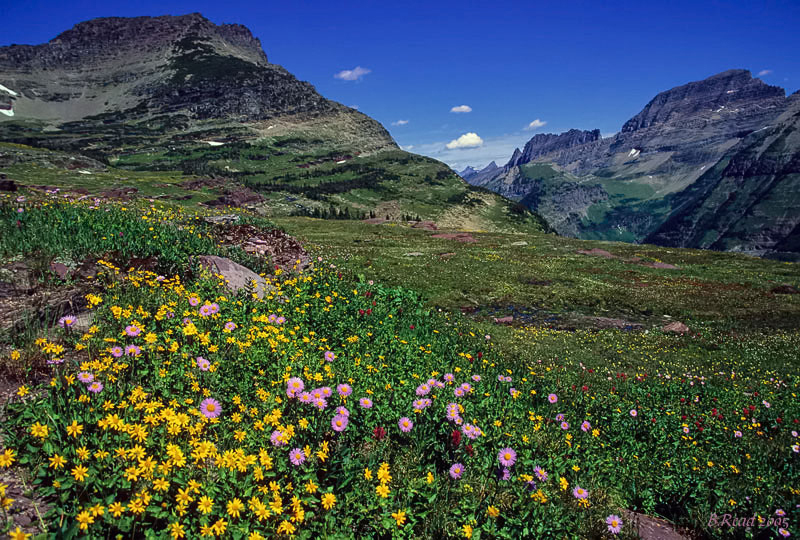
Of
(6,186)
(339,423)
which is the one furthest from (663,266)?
(6,186)

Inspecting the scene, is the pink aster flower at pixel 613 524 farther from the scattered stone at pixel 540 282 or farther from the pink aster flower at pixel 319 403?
the scattered stone at pixel 540 282

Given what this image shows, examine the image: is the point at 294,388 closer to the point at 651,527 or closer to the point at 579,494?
the point at 579,494

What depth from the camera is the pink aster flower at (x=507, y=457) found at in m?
5.19

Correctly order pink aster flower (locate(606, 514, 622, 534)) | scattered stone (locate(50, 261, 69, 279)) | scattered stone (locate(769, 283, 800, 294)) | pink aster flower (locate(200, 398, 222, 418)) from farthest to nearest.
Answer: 1. scattered stone (locate(769, 283, 800, 294))
2. scattered stone (locate(50, 261, 69, 279))
3. pink aster flower (locate(606, 514, 622, 534))
4. pink aster flower (locate(200, 398, 222, 418))

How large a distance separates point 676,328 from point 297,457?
82.4 ft

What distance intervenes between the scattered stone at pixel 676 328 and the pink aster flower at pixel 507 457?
70.0 ft

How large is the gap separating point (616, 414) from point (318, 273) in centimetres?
1105

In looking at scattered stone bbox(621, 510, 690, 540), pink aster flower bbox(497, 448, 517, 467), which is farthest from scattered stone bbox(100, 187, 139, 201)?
scattered stone bbox(621, 510, 690, 540)

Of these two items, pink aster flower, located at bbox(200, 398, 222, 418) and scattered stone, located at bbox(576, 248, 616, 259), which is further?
scattered stone, located at bbox(576, 248, 616, 259)

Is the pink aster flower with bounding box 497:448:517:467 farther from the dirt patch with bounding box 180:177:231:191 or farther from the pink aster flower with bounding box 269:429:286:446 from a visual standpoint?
the dirt patch with bounding box 180:177:231:191

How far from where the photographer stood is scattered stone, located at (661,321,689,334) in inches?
847

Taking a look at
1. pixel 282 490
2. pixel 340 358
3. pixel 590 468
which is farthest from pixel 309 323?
pixel 590 468

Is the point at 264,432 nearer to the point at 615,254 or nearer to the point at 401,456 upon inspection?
the point at 401,456

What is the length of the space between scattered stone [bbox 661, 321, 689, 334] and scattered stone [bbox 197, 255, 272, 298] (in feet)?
73.9
